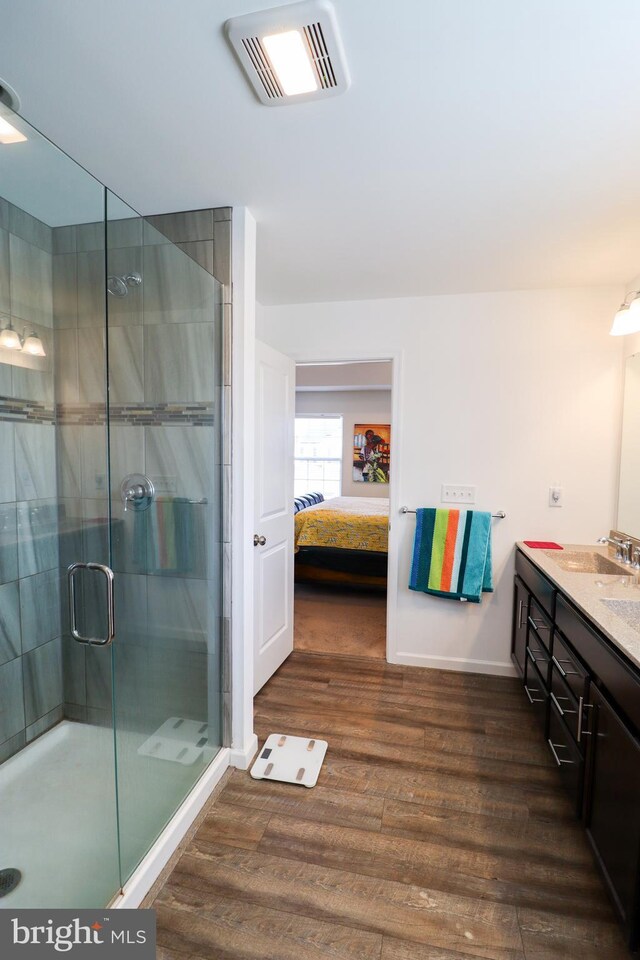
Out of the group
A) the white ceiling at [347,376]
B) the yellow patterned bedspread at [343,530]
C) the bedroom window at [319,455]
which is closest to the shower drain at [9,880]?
the yellow patterned bedspread at [343,530]

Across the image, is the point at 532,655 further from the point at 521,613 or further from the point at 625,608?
the point at 625,608

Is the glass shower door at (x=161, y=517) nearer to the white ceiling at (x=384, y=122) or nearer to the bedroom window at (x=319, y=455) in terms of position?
the white ceiling at (x=384, y=122)

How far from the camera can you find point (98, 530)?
5.69 feet

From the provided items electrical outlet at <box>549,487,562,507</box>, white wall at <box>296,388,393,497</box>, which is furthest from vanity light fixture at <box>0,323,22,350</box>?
white wall at <box>296,388,393,497</box>

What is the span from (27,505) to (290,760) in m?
1.62

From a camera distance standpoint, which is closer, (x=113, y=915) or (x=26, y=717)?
(x=113, y=915)

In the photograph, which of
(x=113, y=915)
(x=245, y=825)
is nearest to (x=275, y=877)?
(x=245, y=825)

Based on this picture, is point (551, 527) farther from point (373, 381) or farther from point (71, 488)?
point (373, 381)

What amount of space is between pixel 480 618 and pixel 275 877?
6.41 ft

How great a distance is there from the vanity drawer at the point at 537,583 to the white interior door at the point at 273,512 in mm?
1423

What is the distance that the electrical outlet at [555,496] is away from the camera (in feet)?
9.44

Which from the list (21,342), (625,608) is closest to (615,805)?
(625,608)

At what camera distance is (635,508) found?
254 cm

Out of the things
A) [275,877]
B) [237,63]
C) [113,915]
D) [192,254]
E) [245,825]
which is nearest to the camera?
[237,63]
